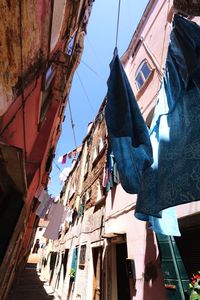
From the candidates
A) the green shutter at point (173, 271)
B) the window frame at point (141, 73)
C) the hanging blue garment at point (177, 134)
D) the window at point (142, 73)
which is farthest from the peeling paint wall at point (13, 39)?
the window at point (142, 73)

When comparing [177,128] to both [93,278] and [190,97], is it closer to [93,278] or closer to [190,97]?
[190,97]

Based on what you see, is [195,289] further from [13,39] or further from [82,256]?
[82,256]

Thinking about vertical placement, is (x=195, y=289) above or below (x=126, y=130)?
below

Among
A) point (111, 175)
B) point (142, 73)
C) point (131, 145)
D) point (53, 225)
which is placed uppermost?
point (142, 73)

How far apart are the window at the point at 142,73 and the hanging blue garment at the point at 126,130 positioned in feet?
14.6

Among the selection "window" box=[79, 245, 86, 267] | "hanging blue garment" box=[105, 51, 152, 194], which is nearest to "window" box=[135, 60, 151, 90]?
"hanging blue garment" box=[105, 51, 152, 194]

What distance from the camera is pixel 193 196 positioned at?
1826 mm

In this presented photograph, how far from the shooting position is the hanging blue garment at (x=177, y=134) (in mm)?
1952

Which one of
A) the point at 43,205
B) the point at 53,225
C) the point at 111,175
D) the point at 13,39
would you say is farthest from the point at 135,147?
the point at 53,225

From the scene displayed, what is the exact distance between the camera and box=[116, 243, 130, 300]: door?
5473mm

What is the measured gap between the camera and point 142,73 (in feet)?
24.6

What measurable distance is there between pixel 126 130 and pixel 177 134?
0.63 m

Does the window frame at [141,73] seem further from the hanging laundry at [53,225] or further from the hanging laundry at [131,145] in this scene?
the hanging laundry at [53,225]

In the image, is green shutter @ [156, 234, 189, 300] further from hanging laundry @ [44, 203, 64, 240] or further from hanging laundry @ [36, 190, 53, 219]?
hanging laundry @ [44, 203, 64, 240]
